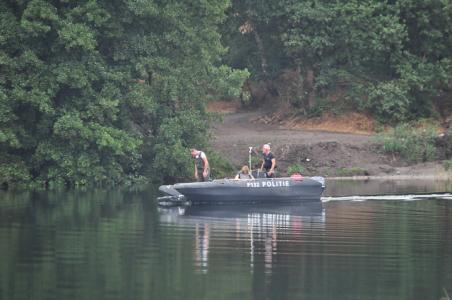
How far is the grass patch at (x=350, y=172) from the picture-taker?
152 feet

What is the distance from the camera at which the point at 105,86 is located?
41781 mm

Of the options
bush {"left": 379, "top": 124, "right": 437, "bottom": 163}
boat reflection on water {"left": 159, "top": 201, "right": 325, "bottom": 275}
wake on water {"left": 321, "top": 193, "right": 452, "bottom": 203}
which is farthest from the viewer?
bush {"left": 379, "top": 124, "right": 437, "bottom": 163}

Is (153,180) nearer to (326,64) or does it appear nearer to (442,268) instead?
(326,64)

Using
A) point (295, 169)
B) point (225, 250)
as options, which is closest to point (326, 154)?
point (295, 169)

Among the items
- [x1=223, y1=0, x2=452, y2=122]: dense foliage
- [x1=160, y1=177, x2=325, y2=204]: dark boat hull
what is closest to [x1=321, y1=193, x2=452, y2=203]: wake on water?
[x1=160, y1=177, x2=325, y2=204]: dark boat hull

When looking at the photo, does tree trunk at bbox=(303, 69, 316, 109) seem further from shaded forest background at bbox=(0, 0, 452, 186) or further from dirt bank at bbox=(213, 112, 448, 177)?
dirt bank at bbox=(213, 112, 448, 177)

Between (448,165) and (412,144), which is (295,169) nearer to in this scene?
(412,144)

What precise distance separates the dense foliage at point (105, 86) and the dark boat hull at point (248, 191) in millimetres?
7443

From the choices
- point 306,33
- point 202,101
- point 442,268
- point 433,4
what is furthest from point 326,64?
point 442,268

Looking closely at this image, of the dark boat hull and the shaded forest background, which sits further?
the shaded forest background

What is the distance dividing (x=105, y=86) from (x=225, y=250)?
20061mm

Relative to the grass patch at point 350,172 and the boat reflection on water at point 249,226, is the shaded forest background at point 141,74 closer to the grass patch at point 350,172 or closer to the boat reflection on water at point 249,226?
the grass patch at point 350,172

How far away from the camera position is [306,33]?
168 ft

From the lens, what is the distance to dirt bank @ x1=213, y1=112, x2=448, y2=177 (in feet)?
152
